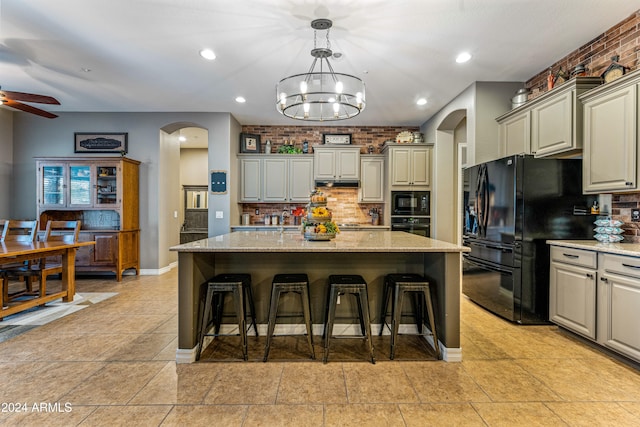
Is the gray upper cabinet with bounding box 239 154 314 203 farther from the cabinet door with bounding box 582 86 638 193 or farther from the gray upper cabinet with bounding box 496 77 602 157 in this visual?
the cabinet door with bounding box 582 86 638 193

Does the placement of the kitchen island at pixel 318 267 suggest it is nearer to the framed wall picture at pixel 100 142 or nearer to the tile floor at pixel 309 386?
the tile floor at pixel 309 386

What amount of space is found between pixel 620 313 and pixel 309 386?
94.1 inches

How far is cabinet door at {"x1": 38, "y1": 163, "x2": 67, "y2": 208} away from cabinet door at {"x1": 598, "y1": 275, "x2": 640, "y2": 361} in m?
6.87

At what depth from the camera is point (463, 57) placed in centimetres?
348

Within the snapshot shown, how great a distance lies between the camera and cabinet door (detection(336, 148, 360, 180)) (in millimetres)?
6016

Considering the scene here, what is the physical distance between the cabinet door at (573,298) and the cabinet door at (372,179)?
10.9 ft

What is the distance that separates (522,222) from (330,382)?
245 centimetres

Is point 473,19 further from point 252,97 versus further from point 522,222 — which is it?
point 252,97

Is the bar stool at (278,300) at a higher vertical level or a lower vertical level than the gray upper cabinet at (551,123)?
lower

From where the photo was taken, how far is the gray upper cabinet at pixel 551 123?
3.02 meters

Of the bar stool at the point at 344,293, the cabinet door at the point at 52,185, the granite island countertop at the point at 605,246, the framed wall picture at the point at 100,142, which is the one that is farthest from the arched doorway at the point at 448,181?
the cabinet door at the point at 52,185

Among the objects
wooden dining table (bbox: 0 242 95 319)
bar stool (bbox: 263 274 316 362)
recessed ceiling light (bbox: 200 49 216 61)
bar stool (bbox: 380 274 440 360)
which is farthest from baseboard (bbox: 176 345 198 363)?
recessed ceiling light (bbox: 200 49 216 61)

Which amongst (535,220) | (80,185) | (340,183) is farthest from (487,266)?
(80,185)

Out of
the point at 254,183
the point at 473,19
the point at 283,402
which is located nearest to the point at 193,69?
the point at 254,183
